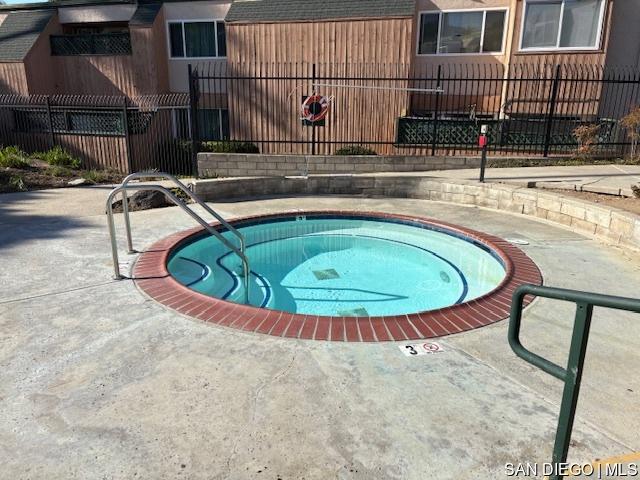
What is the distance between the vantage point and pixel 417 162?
11.5 meters

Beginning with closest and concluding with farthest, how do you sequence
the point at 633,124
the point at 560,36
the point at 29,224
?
the point at 29,224, the point at 633,124, the point at 560,36

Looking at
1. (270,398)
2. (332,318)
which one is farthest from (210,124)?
(270,398)

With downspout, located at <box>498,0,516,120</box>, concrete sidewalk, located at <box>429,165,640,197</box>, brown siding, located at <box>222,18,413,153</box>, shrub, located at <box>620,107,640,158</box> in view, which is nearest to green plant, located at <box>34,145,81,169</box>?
brown siding, located at <box>222,18,413,153</box>

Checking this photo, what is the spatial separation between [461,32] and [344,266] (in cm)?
1217

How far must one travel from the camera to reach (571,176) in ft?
32.4

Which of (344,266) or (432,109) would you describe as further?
(432,109)

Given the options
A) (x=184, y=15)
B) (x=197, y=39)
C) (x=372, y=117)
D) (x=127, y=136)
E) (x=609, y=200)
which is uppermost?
(x=184, y=15)

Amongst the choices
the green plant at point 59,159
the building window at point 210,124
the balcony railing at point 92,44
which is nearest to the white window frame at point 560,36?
the building window at point 210,124

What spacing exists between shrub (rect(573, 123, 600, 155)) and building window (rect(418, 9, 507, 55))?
4.85 m

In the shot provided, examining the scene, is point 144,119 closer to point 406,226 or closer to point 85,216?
point 85,216

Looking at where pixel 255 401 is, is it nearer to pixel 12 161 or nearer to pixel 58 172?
pixel 58 172

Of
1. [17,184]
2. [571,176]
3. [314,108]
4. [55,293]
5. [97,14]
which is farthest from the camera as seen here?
[97,14]

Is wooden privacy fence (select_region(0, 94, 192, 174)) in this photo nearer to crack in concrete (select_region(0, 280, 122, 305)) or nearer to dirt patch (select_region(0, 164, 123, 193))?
dirt patch (select_region(0, 164, 123, 193))

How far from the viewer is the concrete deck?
2.49 m
